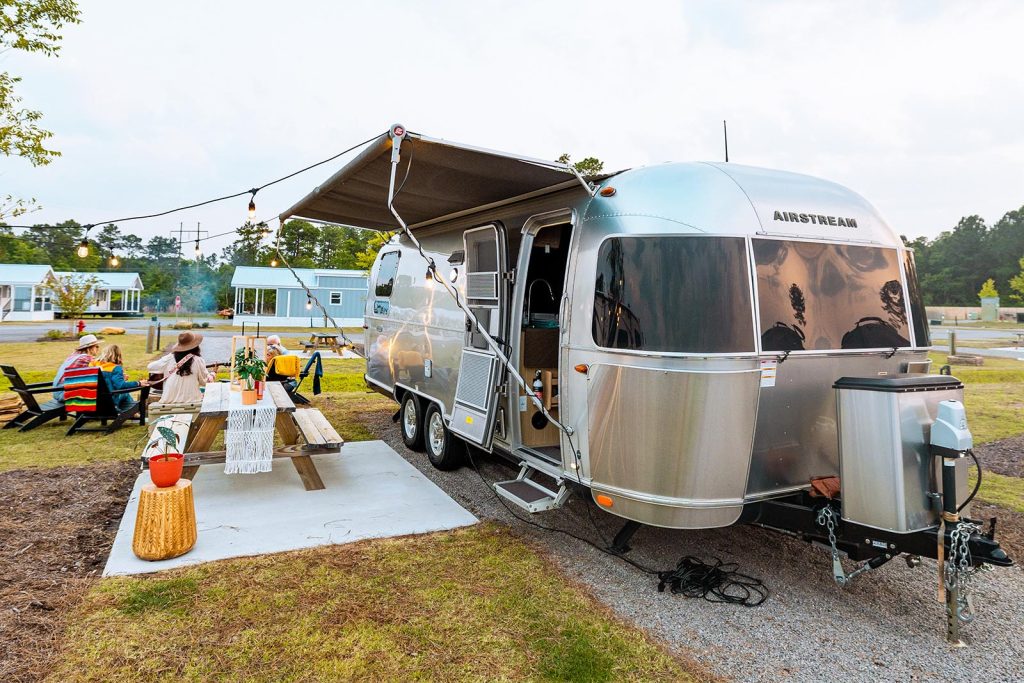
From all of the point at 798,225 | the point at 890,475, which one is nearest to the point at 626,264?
the point at 798,225

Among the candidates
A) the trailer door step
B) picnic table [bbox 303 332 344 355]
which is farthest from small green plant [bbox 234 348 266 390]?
picnic table [bbox 303 332 344 355]

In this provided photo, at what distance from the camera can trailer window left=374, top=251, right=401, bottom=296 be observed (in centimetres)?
759

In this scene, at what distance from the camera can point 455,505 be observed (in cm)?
518

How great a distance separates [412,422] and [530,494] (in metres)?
3.14

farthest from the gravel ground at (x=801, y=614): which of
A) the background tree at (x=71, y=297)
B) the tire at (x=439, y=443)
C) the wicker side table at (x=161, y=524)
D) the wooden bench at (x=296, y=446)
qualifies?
the background tree at (x=71, y=297)

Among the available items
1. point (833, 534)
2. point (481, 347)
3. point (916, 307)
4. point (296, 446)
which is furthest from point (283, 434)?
point (916, 307)

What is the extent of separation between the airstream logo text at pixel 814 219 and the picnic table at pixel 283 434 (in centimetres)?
423

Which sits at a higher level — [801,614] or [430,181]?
[430,181]

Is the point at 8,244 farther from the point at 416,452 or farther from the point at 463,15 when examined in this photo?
the point at 416,452

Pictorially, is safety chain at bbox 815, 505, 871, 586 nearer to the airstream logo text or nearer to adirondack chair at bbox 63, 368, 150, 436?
the airstream logo text

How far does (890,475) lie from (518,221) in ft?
10.8

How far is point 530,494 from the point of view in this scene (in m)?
4.29

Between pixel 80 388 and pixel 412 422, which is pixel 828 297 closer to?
Result: pixel 412 422

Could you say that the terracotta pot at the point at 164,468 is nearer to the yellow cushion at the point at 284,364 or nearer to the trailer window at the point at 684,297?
the trailer window at the point at 684,297
